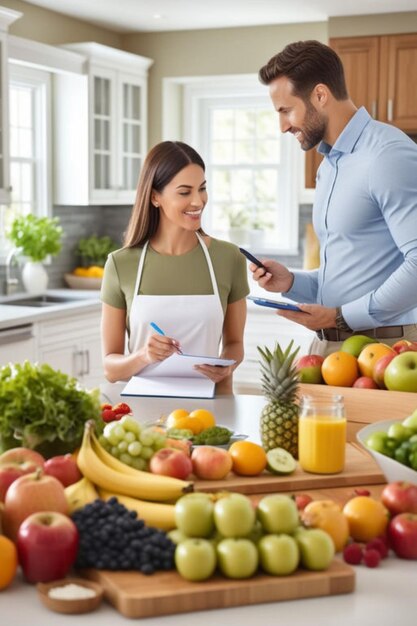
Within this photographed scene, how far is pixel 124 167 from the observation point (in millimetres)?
6422

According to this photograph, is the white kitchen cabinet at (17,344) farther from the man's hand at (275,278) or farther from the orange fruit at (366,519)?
the orange fruit at (366,519)

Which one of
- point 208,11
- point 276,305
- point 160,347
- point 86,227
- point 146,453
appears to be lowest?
point 146,453

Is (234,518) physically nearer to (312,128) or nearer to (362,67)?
(312,128)

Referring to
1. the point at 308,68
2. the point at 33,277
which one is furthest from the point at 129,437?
the point at 33,277

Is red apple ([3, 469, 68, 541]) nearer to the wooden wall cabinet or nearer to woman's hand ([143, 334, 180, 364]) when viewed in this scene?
woman's hand ([143, 334, 180, 364])

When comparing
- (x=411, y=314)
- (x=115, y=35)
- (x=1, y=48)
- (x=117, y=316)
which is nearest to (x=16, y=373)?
(x=117, y=316)

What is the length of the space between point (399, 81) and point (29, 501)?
15.6 feet

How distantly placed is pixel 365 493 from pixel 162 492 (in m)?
→ 0.41

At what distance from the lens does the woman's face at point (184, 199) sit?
3.07 meters

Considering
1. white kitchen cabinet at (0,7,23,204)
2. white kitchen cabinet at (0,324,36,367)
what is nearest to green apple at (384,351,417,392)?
white kitchen cabinet at (0,324,36,367)

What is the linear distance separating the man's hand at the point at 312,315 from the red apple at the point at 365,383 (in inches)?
13.3

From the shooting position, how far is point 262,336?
5973 mm

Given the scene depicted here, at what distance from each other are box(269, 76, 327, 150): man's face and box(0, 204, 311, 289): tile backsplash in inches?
138

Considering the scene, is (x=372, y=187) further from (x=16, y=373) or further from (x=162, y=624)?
(x=162, y=624)
